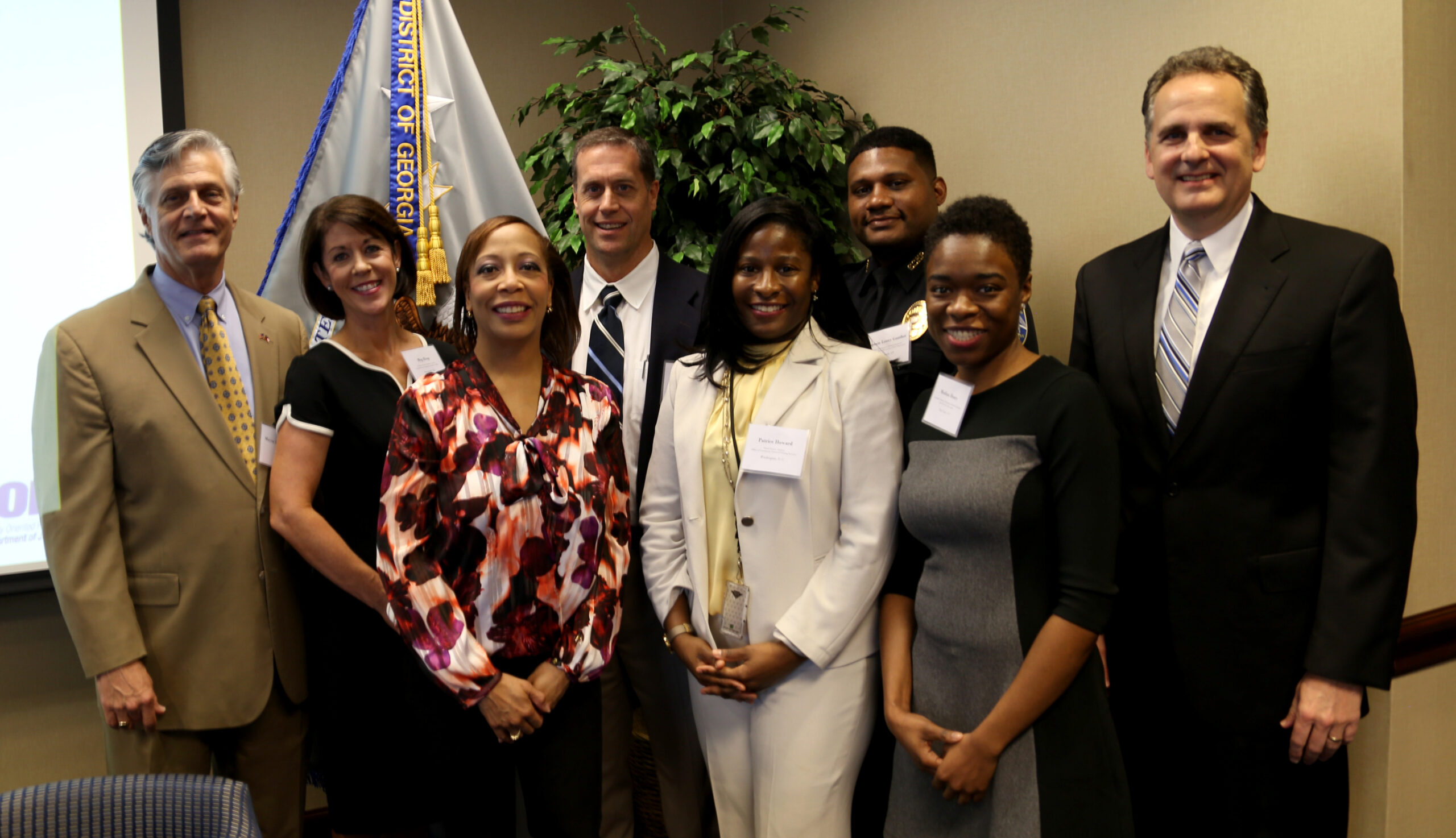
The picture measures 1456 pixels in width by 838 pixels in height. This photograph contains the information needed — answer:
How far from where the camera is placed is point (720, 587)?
1867mm

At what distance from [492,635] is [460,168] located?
4.84 feet

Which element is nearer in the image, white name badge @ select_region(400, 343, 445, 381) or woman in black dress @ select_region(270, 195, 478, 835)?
woman in black dress @ select_region(270, 195, 478, 835)

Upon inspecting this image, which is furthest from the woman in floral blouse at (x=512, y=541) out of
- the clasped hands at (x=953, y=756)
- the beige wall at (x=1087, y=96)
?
the beige wall at (x=1087, y=96)

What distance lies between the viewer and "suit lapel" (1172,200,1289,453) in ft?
5.49

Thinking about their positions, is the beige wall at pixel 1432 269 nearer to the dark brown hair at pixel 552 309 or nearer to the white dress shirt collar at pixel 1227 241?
the white dress shirt collar at pixel 1227 241

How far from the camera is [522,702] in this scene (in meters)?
1.67

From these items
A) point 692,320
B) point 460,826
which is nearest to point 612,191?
point 692,320

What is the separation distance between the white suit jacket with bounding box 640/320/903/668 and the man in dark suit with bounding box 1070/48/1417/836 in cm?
50

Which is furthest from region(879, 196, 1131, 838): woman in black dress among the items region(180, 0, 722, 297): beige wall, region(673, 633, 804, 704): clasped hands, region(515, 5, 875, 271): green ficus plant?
region(180, 0, 722, 297): beige wall

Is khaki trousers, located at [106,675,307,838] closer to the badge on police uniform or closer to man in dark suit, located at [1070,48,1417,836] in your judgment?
the badge on police uniform

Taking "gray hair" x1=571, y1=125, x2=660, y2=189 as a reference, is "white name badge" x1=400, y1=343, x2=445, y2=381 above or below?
below

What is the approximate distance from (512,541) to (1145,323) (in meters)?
1.33

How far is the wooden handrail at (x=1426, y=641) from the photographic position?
6.69ft

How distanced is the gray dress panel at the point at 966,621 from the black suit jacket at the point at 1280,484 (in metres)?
0.39
